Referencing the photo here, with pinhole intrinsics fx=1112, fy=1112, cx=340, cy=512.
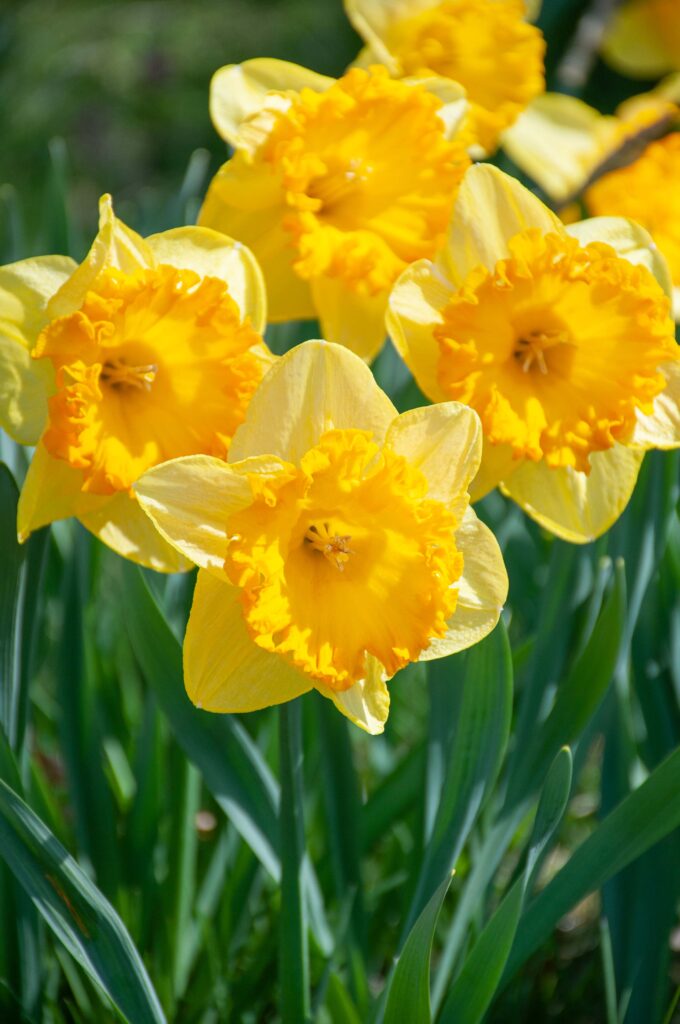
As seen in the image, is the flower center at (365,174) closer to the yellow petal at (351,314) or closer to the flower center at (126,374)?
the yellow petal at (351,314)

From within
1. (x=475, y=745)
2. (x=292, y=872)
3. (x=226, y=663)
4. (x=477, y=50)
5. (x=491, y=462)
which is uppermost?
(x=477, y=50)

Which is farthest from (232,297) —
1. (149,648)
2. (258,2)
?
(258,2)

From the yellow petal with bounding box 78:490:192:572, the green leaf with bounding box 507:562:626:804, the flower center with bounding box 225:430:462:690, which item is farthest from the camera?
the green leaf with bounding box 507:562:626:804

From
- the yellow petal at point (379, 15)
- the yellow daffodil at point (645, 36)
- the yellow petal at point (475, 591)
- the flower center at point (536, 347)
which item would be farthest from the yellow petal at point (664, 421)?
the yellow daffodil at point (645, 36)

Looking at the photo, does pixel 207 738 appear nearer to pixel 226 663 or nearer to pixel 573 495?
pixel 226 663

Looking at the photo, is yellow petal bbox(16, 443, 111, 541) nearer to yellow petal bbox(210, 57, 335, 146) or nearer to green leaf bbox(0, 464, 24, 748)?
green leaf bbox(0, 464, 24, 748)

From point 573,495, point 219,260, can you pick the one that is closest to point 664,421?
point 573,495

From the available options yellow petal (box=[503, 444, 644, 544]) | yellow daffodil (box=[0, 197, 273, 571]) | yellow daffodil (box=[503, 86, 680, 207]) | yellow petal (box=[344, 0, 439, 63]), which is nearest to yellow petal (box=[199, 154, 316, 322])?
yellow daffodil (box=[0, 197, 273, 571])

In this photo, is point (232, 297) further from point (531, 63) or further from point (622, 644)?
point (531, 63)
